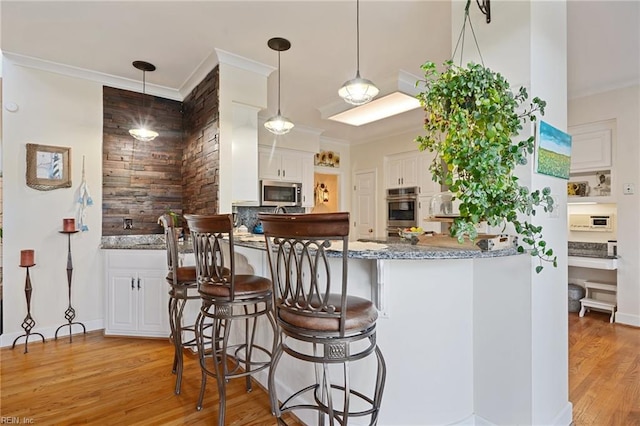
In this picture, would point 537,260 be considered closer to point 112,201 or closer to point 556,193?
point 556,193

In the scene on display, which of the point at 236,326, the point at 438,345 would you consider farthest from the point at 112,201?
the point at 438,345

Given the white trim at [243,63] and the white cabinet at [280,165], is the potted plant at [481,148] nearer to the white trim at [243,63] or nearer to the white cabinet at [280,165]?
the white trim at [243,63]

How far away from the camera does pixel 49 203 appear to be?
329cm

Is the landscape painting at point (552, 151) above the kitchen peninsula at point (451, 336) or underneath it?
above

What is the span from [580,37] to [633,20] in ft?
1.11

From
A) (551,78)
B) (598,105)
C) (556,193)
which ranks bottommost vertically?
(556,193)

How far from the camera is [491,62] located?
1.78 metres

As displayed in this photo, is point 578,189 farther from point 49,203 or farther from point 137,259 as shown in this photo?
point 49,203

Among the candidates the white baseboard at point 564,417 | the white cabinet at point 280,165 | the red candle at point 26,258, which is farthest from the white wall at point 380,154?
the red candle at point 26,258

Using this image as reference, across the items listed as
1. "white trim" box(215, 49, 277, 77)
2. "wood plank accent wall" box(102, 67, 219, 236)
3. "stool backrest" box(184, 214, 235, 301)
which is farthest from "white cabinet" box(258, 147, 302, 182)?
"stool backrest" box(184, 214, 235, 301)

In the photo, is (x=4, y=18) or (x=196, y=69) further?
(x=196, y=69)

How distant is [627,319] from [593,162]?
1802 mm

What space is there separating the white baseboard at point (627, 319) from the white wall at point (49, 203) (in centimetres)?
563

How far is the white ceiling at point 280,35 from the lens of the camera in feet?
8.00
